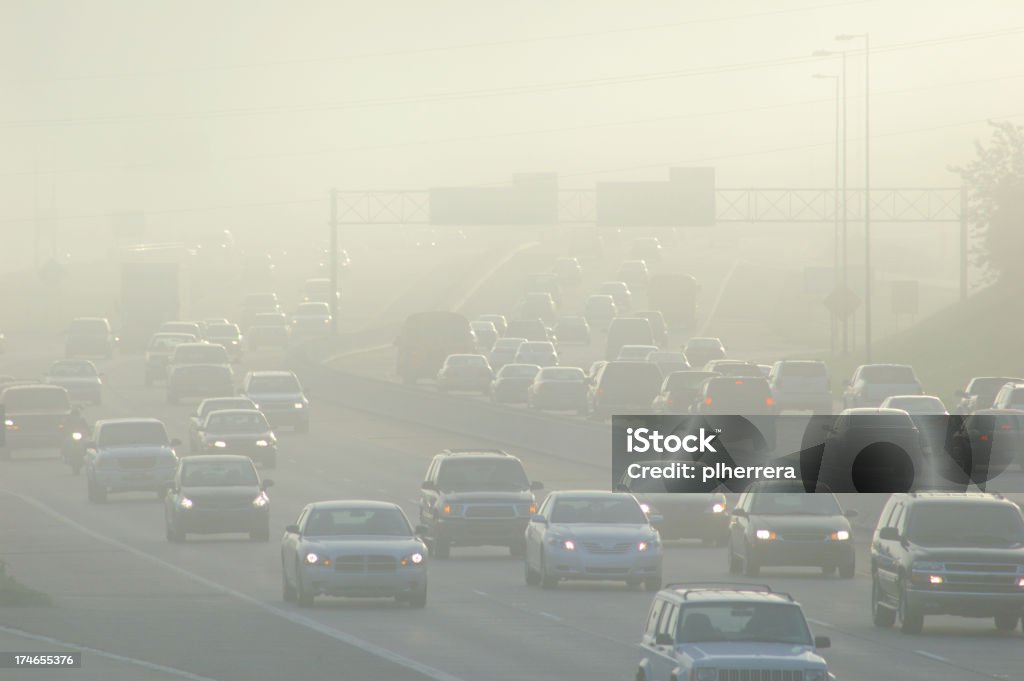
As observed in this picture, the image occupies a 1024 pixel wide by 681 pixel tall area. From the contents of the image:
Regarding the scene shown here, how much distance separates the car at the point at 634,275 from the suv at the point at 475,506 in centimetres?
9837

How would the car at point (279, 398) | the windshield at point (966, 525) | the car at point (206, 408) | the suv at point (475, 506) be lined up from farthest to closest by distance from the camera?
the car at point (279, 398) < the car at point (206, 408) < the suv at point (475, 506) < the windshield at point (966, 525)

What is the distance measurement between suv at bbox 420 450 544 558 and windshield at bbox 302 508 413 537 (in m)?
6.02

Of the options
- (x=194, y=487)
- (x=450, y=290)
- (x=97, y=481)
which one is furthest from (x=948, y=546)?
(x=450, y=290)

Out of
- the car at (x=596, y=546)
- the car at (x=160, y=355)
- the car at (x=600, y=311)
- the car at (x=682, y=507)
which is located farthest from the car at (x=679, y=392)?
the car at (x=600, y=311)

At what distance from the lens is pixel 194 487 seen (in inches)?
1396

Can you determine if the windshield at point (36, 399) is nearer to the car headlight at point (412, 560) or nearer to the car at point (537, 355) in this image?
the car at point (537, 355)

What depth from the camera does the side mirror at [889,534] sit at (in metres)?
23.8

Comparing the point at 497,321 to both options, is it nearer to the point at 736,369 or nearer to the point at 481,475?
the point at 736,369

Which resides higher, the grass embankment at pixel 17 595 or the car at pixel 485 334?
the grass embankment at pixel 17 595

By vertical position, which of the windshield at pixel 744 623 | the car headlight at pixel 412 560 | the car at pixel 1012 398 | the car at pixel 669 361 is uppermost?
the windshield at pixel 744 623

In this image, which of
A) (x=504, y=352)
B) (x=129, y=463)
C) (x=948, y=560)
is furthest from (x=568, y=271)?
(x=948, y=560)

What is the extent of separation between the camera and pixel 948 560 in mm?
22938

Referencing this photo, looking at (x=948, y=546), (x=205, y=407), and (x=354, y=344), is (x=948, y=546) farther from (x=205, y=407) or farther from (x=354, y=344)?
(x=354, y=344)

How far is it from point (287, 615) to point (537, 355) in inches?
2079
